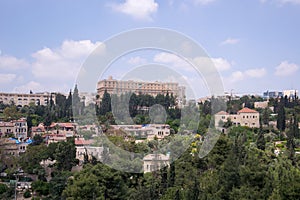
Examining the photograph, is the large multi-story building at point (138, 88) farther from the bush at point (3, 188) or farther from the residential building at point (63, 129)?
the bush at point (3, 188)

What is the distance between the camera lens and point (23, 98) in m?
19.5

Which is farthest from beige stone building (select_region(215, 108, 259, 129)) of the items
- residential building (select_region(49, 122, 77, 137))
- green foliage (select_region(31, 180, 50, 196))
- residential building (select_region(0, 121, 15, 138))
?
green foliage (select_region(31, 180, 50, 196))

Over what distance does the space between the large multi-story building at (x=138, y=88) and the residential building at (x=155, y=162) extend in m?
4.01

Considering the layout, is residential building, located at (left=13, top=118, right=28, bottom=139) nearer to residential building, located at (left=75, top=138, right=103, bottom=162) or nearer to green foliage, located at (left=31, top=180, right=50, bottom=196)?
residential building, located at (left=75, top=138, right=103, bottom=162)

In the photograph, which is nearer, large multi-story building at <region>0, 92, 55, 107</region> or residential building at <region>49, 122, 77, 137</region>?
residential building at <region>49, 122, 77, 137</region>

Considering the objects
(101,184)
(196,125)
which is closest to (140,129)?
(196,125)

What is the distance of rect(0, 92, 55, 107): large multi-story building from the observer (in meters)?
18.9

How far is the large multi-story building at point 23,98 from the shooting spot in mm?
18891

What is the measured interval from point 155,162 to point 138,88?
6.67 metres

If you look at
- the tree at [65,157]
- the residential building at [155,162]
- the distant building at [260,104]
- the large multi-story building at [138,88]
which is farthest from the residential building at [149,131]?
the distant building at [260,104]

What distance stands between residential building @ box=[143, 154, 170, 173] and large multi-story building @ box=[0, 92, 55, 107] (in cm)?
1346

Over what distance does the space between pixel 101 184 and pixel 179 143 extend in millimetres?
2288

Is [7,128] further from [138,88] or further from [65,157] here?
[65,157]

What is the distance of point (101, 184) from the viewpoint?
4957 mm
